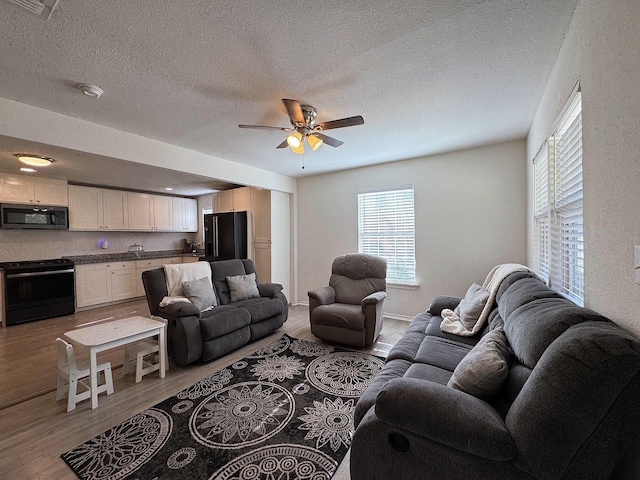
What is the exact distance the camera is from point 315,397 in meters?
2.26

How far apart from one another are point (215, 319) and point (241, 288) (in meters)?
0.81

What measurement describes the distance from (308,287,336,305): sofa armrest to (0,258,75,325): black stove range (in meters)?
4.47

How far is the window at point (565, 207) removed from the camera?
164 cm

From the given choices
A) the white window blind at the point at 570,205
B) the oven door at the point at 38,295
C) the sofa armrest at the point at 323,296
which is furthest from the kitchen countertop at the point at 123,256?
the white window blind at the point at 570,205

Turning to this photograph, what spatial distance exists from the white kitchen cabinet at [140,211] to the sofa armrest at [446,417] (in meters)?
6.46

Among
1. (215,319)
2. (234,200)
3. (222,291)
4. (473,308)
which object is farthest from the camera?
(234,200)

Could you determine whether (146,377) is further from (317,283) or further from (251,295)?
(317,283)

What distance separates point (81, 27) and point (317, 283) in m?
4.38

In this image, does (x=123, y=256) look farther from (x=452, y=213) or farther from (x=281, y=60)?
(x=452, y=213)

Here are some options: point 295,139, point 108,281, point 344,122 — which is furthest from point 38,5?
point 108,281

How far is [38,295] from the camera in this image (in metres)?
4.44

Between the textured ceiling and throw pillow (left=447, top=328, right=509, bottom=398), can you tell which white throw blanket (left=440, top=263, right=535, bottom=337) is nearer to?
throw pillow (left=447, top=328, right=509, bottom=398)

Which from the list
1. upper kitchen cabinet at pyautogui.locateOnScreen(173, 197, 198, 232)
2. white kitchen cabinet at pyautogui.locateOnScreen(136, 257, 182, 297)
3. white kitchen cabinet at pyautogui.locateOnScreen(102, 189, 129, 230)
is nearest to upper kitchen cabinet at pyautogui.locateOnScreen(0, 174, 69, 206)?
white kitchen cabinet at pyautogui.locateOnScreen(102, 189, 129, 230)

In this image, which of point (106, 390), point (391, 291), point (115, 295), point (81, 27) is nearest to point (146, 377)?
point (106, 390)
